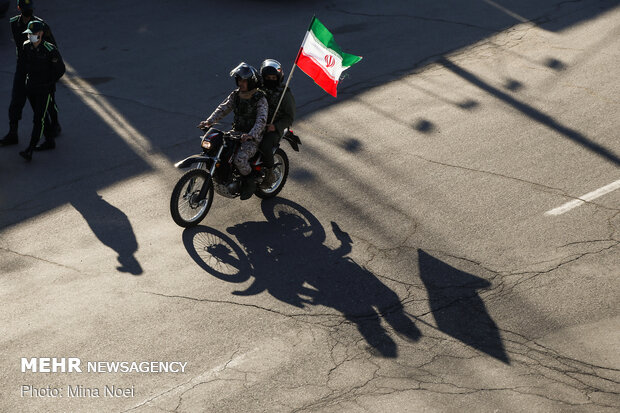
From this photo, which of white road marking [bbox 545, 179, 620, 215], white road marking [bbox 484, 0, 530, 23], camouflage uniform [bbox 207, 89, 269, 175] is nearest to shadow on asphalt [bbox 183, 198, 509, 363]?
camouflage uniform [bbox 207, 89, 269, 175]

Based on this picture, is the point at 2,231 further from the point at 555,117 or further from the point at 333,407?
the point at 555,117

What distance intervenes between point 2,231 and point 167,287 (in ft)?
8.07

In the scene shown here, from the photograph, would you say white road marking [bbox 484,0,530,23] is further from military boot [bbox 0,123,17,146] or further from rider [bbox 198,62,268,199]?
military boot [bbox 0,123,17,146]

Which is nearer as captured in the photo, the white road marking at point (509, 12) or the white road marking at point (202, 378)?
the white road marking at point (202, 378)

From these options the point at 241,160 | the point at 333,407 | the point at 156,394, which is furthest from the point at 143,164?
the point at 333,407

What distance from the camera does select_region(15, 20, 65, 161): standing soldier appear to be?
9.94 metres

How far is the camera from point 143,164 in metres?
10.4

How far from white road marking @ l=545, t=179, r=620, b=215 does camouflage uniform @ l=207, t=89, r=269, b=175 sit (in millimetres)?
3660

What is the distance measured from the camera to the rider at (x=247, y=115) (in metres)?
8.56

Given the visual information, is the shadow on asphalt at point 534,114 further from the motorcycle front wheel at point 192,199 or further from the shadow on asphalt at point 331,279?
the motorcycle front wheel at point 192,199

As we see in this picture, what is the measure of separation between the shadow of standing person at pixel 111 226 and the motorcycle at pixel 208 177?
0.64 meters

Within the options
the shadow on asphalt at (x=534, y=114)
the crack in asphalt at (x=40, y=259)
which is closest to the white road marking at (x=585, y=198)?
the shadow on asphalt at (x=534, y=114)

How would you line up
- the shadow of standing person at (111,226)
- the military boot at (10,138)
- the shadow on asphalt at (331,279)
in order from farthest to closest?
the military boot at (10,138) < the shadow of standing person at (111,226) < the shadow on asphalt at (331,279)

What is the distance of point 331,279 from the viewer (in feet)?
25.6
